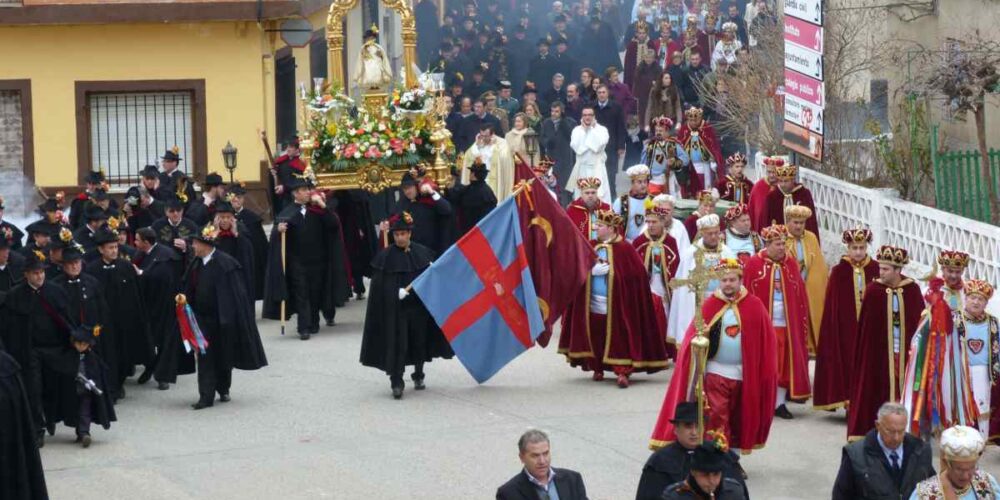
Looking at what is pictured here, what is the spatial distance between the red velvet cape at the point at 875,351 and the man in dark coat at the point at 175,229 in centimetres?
644

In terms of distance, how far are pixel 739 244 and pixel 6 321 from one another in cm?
634

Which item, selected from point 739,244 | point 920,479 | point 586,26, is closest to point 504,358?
point 739,244

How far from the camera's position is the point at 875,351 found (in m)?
15.2

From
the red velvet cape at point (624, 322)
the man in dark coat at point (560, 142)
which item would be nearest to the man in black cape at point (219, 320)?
the red velvet cape at point (624, 322)

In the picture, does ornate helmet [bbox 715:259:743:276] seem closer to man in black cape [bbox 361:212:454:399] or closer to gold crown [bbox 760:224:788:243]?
gold crown [bbox 760:224:788:243]

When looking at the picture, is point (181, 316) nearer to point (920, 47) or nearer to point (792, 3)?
point (792, 3)

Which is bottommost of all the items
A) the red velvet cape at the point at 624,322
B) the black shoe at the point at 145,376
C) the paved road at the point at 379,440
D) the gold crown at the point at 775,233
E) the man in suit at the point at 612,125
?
the paved road at the point at 379,440

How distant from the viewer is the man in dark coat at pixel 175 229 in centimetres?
1870

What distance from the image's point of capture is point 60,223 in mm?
19188

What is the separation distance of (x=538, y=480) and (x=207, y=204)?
11.9 meters

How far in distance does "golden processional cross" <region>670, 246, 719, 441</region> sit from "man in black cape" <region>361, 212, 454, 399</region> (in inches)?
161

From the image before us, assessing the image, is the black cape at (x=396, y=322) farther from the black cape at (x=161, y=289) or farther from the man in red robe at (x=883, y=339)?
the man in red robe at (x=883, y=339)

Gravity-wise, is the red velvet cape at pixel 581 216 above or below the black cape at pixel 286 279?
above

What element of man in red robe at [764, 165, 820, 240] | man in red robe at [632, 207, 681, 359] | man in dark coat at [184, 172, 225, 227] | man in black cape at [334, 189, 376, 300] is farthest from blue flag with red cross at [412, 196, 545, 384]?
man in black cape at [334, 189, 376, 300]
